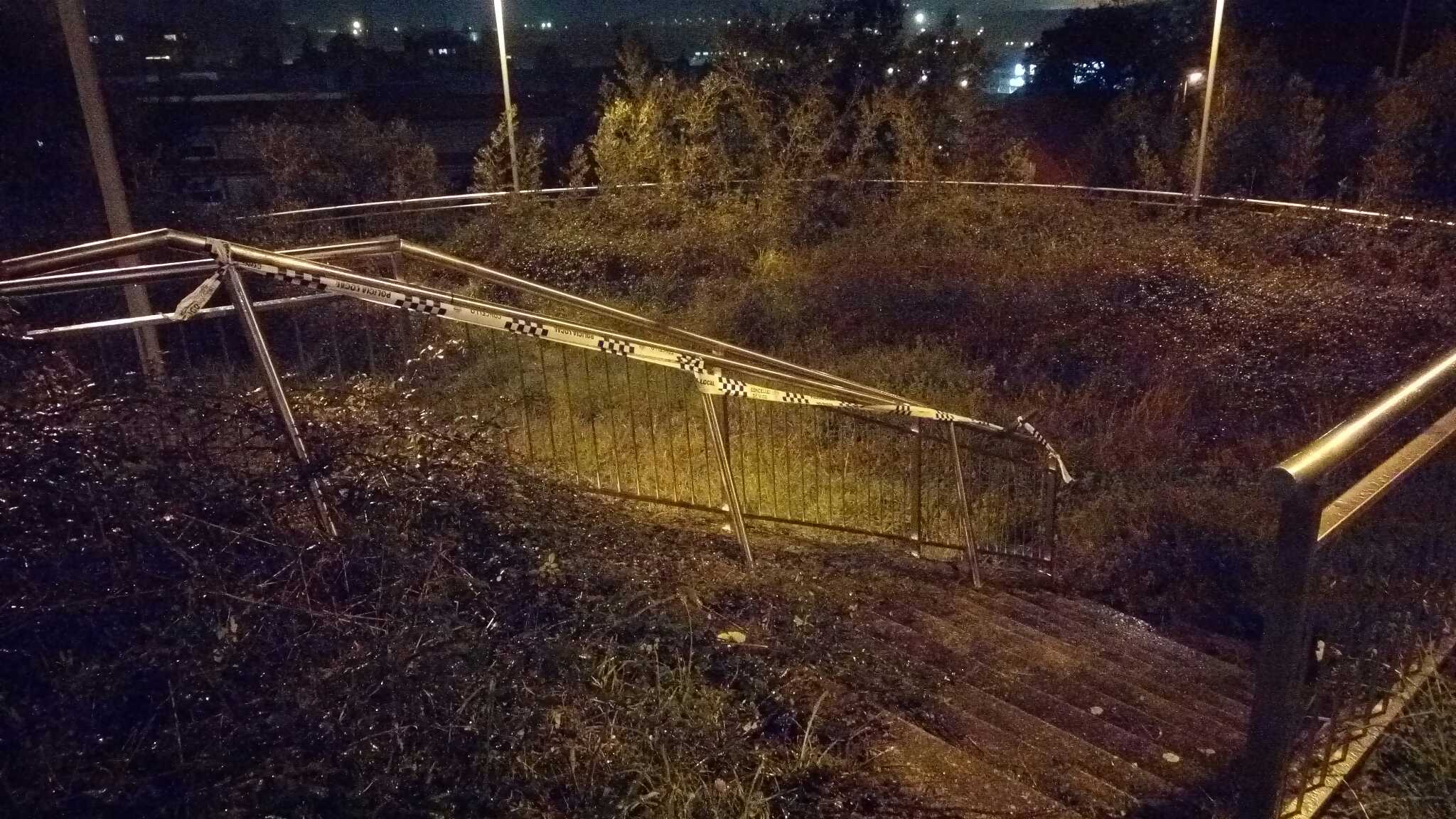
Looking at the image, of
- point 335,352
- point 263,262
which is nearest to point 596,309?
point 335,352

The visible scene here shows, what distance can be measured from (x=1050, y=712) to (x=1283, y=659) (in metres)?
1.92

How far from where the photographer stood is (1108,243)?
15297 mm

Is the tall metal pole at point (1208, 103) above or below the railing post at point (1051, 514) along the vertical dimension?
above

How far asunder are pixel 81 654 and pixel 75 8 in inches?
233

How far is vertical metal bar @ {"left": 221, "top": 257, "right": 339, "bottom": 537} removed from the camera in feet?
12.5

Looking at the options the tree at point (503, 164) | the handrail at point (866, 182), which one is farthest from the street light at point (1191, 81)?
the tree at point (503, 164)

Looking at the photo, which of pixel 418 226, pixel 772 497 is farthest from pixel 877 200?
pixel 772 497

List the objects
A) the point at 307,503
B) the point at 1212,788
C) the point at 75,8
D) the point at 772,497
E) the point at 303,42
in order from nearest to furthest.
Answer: the point at 1212,788, the point at 307,503, the point at 75,8, the point at 772,497, the point at 303,42

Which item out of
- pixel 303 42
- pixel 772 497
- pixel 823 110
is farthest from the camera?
pixel 303 42

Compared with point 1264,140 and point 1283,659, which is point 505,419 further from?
point 1264,140

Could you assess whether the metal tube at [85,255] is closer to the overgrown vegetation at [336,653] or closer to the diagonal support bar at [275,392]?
the diagonal support bar at [275,392]

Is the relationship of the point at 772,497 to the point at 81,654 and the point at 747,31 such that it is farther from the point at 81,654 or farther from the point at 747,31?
the point at 747,31

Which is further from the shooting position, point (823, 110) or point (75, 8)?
point (823, 110)

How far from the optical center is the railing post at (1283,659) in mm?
2051
